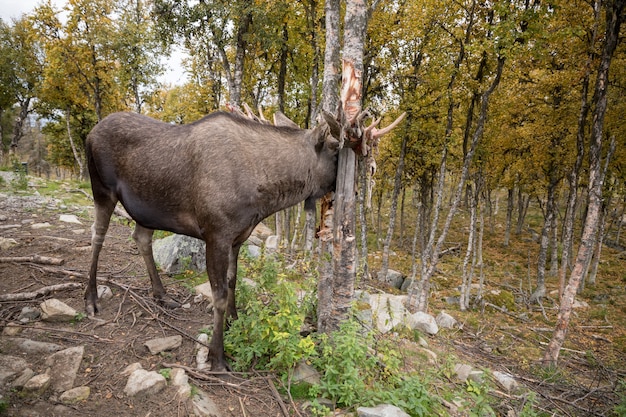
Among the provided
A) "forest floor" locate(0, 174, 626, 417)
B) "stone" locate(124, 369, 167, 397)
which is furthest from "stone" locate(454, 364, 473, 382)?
"stone" locate(124, 369, 167, 397)

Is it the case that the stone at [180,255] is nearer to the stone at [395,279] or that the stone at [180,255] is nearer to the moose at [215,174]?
the moose at [215,174]

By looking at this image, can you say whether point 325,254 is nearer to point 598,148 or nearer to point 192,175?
point 192,175

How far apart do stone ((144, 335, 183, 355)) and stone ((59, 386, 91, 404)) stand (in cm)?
96

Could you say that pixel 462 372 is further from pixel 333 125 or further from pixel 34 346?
pixel 34 346

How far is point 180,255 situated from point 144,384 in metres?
4.24

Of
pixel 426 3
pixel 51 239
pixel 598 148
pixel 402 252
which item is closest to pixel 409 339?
pixel 598 148

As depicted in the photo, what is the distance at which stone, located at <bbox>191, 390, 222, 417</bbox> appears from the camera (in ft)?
11.4

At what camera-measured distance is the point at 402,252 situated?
32.6m

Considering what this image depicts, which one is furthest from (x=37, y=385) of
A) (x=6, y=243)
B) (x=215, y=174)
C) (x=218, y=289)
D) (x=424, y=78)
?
(x=424, y=78)

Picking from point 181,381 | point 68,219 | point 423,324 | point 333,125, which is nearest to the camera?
point 181,381

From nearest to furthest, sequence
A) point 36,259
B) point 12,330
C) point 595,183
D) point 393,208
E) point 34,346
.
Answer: point 34,346, point 12,330, point 36,259, point 595,183, point 393,208

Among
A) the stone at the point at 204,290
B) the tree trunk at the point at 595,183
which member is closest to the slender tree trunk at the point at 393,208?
the tree trunk at the point at 595,183

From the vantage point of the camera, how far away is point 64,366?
3.72m

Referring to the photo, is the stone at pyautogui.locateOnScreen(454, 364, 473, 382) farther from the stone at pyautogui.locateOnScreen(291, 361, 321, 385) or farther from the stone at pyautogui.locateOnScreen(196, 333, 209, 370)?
the stone at pyautogui.locateOnScreen(196, 333, 209, 370)
